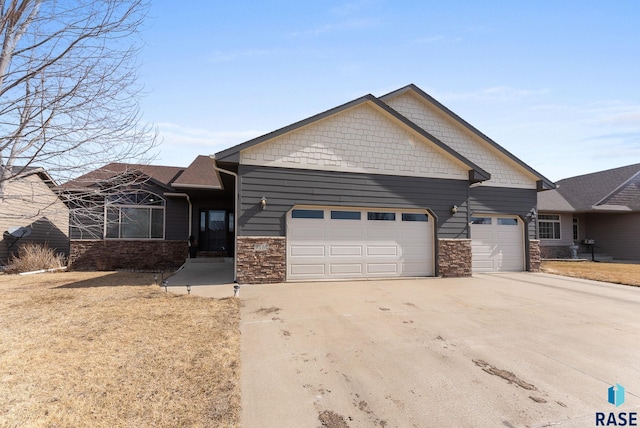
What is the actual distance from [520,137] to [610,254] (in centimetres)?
1299

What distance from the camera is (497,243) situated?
12281mm

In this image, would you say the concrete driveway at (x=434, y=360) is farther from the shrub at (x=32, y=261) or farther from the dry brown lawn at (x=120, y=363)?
the shrub at (x=32, y=261)

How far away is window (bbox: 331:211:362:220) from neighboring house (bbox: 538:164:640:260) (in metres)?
14.2

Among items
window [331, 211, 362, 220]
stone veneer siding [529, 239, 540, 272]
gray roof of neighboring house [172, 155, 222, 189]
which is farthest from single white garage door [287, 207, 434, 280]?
→ stone veneer siding [529, 239, 540, 272]

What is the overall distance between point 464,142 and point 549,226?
35.0 feet

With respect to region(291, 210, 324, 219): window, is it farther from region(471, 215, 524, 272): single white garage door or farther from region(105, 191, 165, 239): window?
region(105, 191, 165, 239): window

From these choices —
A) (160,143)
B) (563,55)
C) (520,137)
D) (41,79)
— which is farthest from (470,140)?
(41,79)

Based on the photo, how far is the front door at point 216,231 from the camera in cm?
1465

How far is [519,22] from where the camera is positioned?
327 inches

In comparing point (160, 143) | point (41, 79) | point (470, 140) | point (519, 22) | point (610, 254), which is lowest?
point (610, 254)

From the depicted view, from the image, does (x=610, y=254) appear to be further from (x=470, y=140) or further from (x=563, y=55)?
(x=563, y=55)

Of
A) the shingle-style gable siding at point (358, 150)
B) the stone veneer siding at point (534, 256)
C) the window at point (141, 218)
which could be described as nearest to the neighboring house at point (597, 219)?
the stone veneer siding at point (534, 256)

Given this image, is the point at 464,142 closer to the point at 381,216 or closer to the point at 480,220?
the point at 480,220

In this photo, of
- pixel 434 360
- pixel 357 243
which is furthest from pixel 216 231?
pixel 434 360
